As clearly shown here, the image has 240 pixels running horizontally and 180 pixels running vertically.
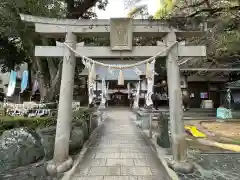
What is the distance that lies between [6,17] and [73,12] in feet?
9.81

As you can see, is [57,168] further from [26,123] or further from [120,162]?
[26,123]

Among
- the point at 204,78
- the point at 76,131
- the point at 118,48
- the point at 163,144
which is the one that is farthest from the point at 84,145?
the point at 204,78

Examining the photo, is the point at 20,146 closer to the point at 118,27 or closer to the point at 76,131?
the point at 76,131

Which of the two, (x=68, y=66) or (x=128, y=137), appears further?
(x=128, y=137)

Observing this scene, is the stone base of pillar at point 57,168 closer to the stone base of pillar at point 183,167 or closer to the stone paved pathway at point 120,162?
the stone paved pathway at point 120,162

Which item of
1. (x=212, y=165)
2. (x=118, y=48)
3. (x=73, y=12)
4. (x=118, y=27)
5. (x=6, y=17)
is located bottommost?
(x=212, y=165)

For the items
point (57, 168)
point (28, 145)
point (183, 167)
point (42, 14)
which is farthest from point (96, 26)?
point (183, 167)

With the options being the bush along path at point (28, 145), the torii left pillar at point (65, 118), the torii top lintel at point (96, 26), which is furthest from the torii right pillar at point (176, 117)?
the bush along path at point (28, 145)

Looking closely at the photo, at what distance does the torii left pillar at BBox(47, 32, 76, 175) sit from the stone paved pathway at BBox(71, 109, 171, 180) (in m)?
0.54

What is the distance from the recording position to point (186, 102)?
21250 millimetres

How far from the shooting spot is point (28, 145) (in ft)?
23.1

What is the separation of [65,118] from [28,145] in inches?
77.5

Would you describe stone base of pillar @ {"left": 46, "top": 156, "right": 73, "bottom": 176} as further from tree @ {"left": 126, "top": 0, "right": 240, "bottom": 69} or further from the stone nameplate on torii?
tree @ {"left": 126, "top": 0, "right": 240, "bottom": 69}

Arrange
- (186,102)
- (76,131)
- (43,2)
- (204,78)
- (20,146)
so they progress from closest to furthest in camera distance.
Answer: (20,146), (76,131), (43,2), (186,102), (204,78)
